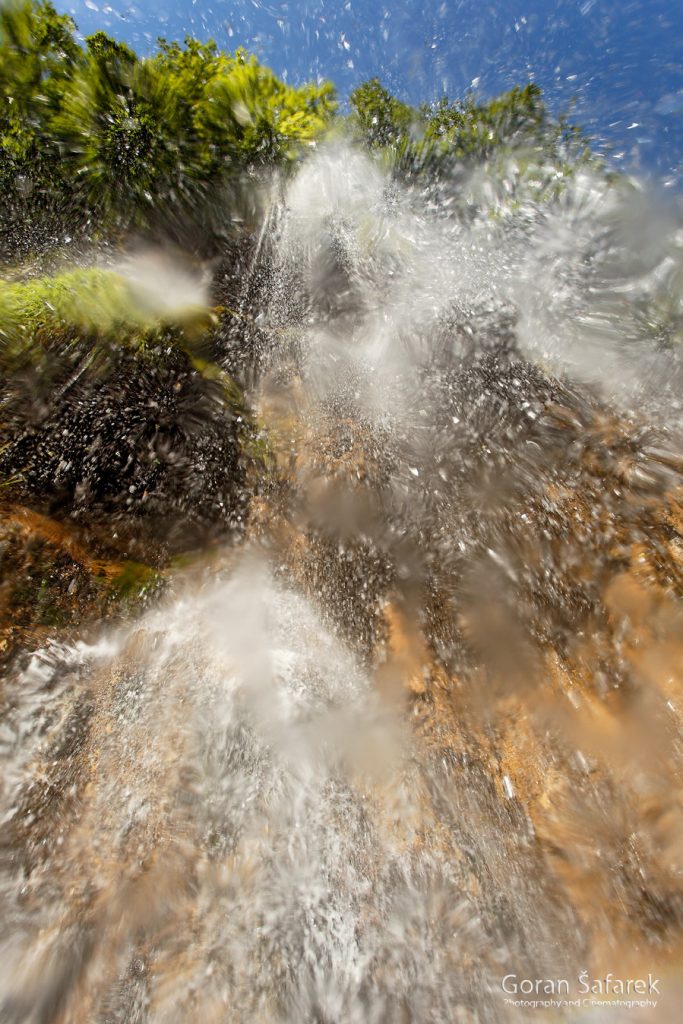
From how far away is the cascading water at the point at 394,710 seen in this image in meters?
2.38

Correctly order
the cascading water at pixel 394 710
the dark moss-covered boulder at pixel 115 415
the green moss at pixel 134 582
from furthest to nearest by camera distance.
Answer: the dark moss-covered boulder at pixel 115 415, the green moss at pixel 134 582, the cascading water at pixel 394 710

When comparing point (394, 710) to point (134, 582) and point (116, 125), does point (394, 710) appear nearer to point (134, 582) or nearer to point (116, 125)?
point (134, 582)

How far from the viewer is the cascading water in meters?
2.38

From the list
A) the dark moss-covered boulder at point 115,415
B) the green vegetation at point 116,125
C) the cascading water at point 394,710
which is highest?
the green vegetation at point 116,125

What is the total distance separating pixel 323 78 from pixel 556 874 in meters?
8.88

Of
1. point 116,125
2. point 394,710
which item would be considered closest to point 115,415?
point 394,710

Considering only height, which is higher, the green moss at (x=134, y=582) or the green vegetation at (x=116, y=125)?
the green vegetation at (x=116, y=125)

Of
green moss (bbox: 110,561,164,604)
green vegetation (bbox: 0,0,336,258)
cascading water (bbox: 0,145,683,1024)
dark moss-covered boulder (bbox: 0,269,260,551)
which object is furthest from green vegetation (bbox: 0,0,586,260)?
green moss (bbox: 110,561,164,604)

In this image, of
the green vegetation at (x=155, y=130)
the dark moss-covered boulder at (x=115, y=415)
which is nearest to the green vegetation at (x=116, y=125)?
the green vegetation at (x=155, y=130)

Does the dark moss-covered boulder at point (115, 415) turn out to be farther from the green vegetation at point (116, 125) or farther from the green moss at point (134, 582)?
the green vegetation at point (116, 125)

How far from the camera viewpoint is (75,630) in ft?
10.5

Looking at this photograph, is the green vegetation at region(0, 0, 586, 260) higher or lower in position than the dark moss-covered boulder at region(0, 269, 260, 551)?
higher

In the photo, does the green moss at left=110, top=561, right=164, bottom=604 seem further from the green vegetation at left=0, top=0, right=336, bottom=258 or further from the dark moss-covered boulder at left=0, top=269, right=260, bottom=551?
the green vegetation at left=0, top=0, right=336, bottom=258

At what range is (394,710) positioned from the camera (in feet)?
10.7
